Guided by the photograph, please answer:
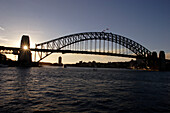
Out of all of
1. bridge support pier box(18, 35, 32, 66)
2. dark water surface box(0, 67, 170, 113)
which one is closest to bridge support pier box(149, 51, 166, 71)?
bridge support pier box(18, 35, 32, 66)

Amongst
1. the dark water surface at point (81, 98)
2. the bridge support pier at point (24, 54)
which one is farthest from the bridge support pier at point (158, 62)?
the dark water surface at point (81, 98)

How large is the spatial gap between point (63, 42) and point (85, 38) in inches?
546

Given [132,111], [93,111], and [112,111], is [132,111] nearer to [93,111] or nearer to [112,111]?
[112,111]

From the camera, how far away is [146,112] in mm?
7641

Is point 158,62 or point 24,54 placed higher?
point 24,54

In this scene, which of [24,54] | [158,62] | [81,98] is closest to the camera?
[81,98]

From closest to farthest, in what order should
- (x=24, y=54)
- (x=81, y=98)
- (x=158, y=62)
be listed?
(x=81, y=98), (x=24, y=54), (x=158, y=62)

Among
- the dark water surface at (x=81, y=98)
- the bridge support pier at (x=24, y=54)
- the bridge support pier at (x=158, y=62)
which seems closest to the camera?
the dark water surface at (x=81, y=98)

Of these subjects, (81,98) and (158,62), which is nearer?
(81,98)

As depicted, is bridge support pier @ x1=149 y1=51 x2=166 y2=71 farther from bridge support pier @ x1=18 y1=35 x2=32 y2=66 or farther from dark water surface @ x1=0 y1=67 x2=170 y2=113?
dark water surface @ x1=0 y1=67 x2=170 y2=113

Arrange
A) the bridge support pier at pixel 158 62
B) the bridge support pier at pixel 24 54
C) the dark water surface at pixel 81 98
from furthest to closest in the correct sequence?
1. the bridge support pier at pixel 158 62
2. the bridge support pier at pixel 24 54
3. the dark water surface at pixel 81 98

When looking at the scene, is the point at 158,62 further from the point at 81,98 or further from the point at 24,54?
the point at 81,98

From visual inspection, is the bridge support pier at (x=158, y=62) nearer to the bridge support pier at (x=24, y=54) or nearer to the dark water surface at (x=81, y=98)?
the bridge support pier at (x=24, y=54)

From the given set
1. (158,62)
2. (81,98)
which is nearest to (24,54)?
(81,98)
